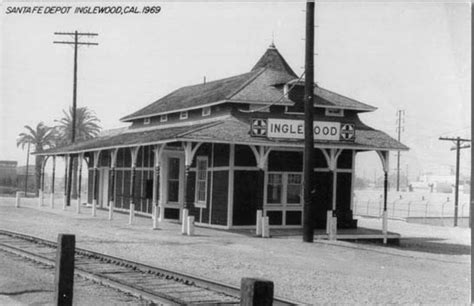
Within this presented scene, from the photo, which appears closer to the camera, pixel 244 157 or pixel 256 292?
pixel 256 292

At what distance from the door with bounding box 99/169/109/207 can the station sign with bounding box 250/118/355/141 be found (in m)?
13.1

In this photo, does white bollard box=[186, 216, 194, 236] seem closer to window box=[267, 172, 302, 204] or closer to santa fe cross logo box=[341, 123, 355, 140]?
window box=[267, 172, 302, 204]

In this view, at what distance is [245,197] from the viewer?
2012cm

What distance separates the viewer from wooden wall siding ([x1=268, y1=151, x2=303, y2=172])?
20.6m

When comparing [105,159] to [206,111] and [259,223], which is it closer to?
[206,111]

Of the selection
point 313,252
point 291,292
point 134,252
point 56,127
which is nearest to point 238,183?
point 313,252

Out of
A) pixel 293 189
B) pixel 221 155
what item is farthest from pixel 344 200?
pixel 221 155

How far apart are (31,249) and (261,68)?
14.2 meters

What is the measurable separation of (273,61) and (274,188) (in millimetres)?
7522

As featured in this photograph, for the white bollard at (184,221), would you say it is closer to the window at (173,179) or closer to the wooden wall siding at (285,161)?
the wooden wall siding at (285,161)

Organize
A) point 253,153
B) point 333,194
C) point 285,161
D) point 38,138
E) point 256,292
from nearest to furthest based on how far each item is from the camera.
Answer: point 256,292 < point 253,153 < point 285,161 < point 333,194 < point 38,138

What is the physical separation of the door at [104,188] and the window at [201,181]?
9105mm

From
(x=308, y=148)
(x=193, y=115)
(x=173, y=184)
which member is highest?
(x=193, y=115)

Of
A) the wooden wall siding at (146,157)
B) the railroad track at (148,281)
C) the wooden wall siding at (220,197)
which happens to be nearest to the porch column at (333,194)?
the wooden wall siding at (220,197)
